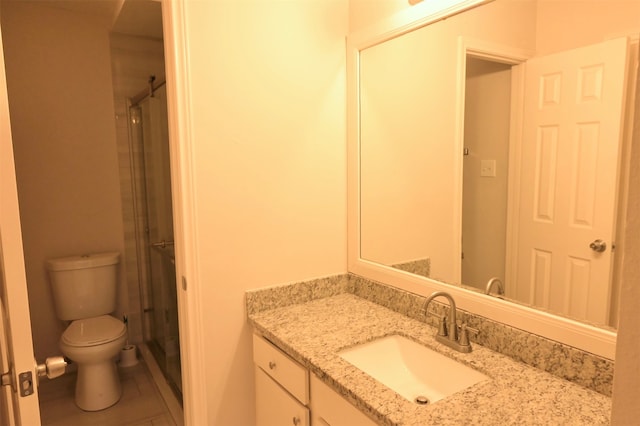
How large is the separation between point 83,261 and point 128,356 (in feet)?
2.55

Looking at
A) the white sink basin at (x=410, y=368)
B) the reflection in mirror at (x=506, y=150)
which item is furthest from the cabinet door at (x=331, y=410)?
the reflection in mirror at (x=506, y=150)

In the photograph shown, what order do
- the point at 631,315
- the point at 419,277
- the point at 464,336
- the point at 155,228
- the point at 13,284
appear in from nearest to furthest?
the point at 631,315 < the point at 13,284 < the point at 464,336 < the point at 419,277 < the point at 155,228

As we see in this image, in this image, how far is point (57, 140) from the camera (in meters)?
2.71

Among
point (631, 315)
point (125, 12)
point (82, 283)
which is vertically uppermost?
point (125, 12)

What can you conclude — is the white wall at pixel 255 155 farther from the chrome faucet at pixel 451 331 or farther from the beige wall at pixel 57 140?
the beige wall at pixel 57 140

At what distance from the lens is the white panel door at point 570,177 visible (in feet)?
3.58

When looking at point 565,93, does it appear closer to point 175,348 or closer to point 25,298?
point 25,298

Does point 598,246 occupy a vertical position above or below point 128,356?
above

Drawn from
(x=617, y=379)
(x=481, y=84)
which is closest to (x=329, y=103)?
(x=481, y=84)

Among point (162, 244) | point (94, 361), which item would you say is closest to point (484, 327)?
point (162, 244)

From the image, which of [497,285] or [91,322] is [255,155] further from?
[91,322]

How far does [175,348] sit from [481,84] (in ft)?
7.29

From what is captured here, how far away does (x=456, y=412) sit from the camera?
3.38ft

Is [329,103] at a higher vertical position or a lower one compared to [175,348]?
higher
